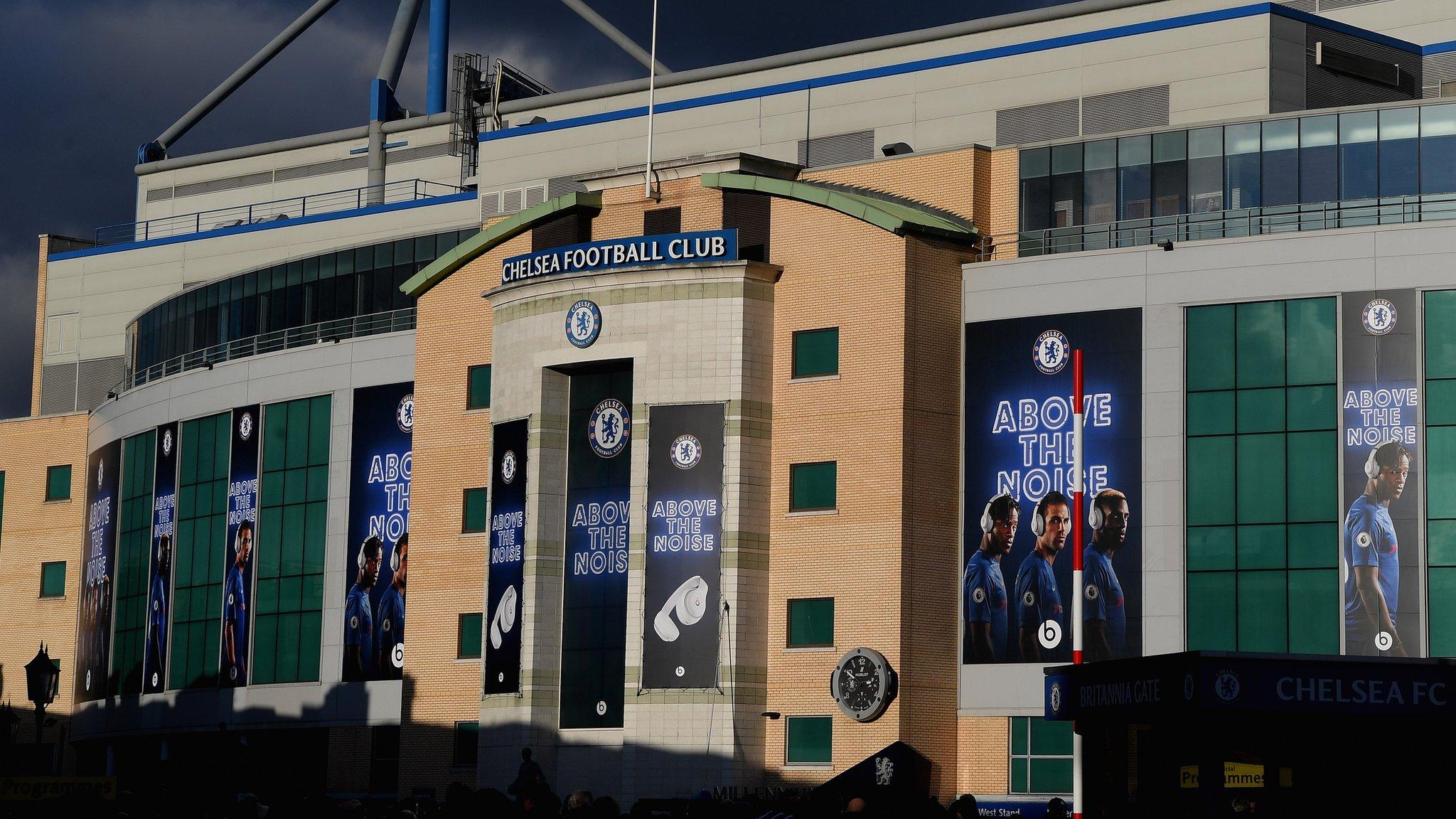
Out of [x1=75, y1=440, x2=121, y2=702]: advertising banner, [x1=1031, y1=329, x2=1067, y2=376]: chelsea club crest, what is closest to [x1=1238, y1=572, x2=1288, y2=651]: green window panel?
[x1=1031, y1=329, x2=1067, y2=376]: chelsea club crest

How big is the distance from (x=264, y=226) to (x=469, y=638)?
30.7 m

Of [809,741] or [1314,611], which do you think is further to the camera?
[809,741]

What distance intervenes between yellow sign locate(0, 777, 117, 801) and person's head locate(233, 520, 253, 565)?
43495mm

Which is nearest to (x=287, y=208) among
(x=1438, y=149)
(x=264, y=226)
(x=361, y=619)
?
(x=264, y=226)

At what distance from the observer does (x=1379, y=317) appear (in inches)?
2090

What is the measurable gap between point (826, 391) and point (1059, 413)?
6.35m

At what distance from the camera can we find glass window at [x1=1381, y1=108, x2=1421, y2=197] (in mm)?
55375

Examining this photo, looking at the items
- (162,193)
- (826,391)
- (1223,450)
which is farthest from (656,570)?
(162,193)

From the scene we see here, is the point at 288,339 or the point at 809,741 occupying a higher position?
the point at 288,339

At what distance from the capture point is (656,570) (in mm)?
58219

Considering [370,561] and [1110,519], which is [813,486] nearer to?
[1110,519]

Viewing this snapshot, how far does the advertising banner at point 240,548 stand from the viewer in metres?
73.1

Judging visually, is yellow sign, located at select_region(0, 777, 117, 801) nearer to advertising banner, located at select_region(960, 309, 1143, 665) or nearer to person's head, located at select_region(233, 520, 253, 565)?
advertising banner, located at select_region(960, 309, 1143, 665)

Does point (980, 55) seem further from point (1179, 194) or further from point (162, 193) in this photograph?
point (162, 193)
